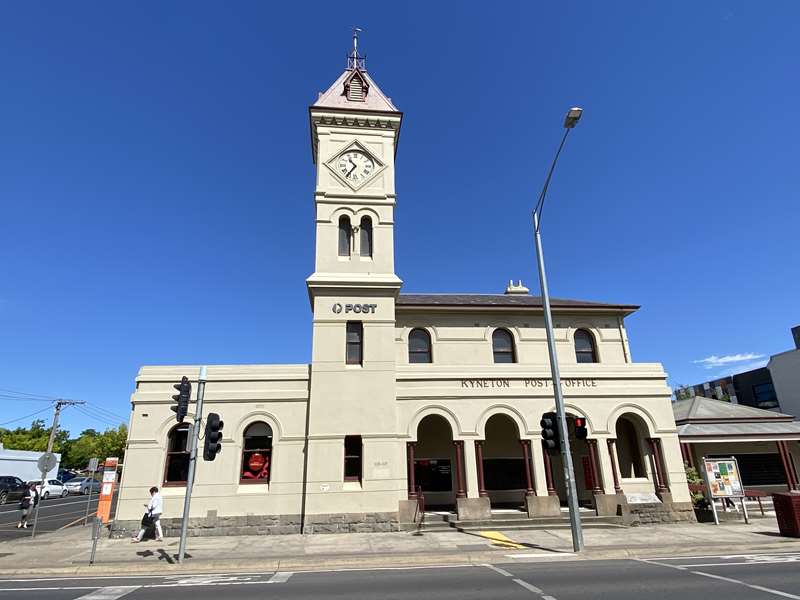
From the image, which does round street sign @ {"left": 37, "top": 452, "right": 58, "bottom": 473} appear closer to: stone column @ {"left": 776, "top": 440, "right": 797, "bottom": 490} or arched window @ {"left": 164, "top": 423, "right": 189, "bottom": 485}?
arched window @ {"left": 164, "top": 423, "right": 189, "bottom": 485}

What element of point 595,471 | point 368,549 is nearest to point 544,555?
point 368,549

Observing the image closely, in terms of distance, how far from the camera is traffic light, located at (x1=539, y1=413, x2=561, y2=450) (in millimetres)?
13008

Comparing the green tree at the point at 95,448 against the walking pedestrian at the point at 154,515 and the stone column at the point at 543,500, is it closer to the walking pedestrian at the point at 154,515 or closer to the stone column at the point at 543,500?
the walking pedestrian at the point at 154,515

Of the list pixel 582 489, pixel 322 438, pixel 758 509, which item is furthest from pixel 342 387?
pixel 758 509

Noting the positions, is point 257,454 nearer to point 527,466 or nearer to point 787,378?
point 527,466

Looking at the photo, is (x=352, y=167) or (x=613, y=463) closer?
(x=613, y=463)

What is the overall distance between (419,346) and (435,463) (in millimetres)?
5687

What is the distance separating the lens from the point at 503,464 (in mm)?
21375

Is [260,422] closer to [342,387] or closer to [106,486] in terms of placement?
[342,387]

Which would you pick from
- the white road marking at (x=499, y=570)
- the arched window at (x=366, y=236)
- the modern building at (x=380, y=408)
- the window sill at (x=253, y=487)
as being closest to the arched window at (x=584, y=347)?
the modern building at (x=380, y=408)

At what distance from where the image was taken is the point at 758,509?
22031 millimetres

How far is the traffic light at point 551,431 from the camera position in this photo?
1301 cm

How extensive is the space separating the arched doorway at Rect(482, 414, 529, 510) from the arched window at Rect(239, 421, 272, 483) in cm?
993

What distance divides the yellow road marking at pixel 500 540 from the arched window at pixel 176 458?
11.5 meters
